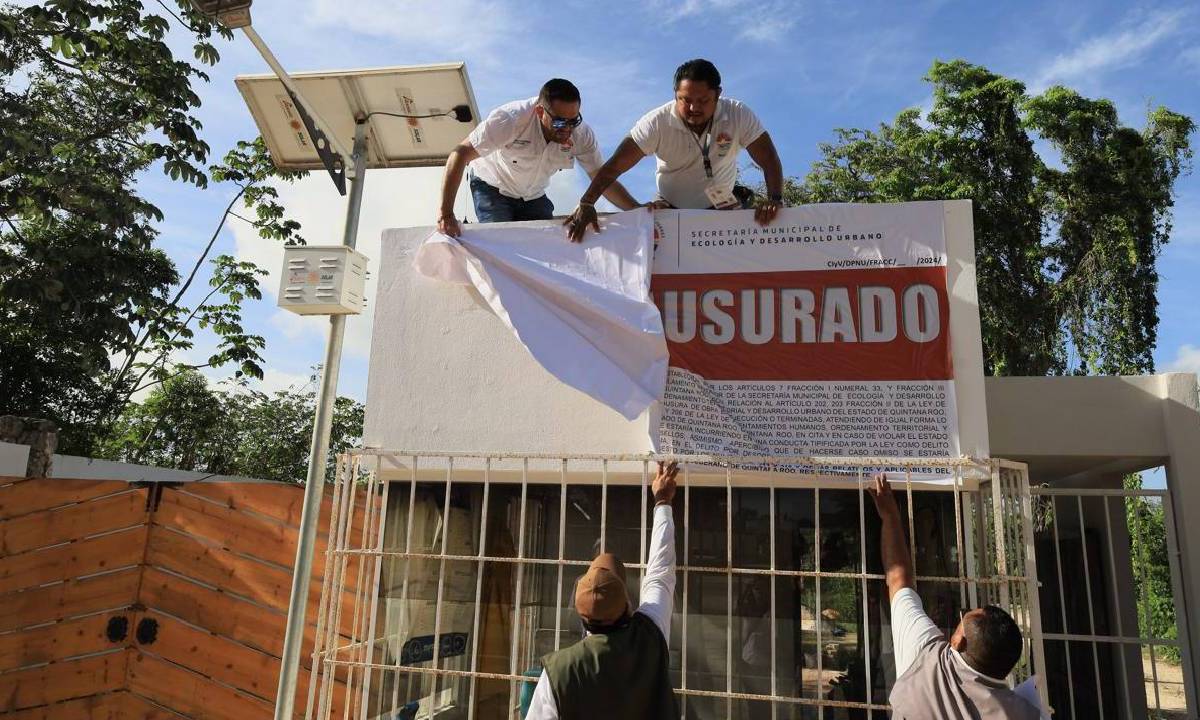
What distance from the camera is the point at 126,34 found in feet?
35.8

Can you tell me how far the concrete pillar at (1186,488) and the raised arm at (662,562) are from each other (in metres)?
4.48

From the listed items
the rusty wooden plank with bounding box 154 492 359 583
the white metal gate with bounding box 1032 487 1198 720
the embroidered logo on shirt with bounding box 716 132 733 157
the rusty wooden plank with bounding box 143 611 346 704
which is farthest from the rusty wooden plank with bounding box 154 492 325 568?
the white metal gate with bounding box 1032 487 1198 720

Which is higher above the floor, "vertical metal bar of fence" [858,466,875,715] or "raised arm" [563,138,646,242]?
"raised arm" [563,138,646,242]

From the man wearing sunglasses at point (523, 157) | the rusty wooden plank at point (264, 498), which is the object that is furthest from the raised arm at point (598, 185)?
the rusty wooden plank at point (264, 498)

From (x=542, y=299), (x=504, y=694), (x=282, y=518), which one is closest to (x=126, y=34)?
(x=282, y=518)

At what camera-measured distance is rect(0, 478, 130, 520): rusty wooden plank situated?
512cm

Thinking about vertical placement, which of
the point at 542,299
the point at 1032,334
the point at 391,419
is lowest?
the point at 391,419

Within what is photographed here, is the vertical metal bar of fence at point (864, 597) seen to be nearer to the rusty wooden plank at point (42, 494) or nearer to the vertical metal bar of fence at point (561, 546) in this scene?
the vertical metal bar of fence at point (561, 546)

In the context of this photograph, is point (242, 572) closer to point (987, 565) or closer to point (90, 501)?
point (90, 501)

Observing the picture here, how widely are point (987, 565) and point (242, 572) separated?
405 cm

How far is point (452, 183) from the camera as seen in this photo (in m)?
4.63

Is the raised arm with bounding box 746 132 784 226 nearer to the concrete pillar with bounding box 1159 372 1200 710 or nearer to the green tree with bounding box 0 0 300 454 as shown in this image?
the concrete pillar with bounding box 1159 372 1200 710

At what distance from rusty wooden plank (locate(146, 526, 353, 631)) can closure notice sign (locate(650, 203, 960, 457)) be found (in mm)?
2525

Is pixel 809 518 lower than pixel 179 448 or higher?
lower
